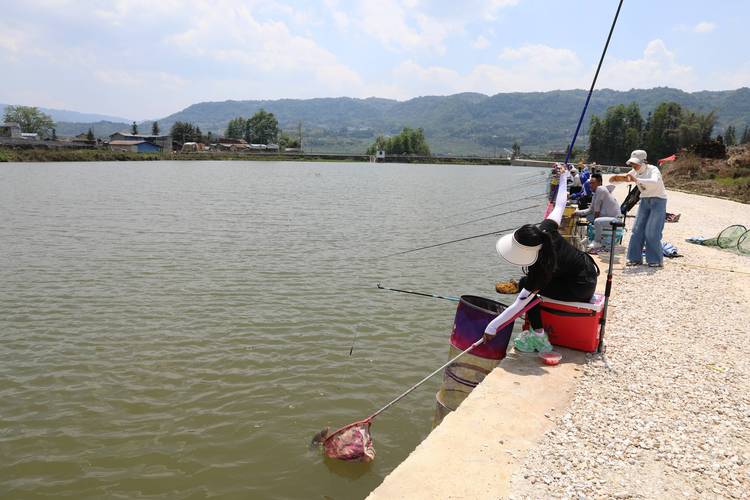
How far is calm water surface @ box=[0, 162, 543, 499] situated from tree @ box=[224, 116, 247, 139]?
183754 mm

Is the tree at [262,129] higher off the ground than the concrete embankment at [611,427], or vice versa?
the tree at [262,129]

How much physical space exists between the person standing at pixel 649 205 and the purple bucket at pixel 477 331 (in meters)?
5.76

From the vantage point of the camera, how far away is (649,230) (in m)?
10.4

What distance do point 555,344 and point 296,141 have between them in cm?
19281

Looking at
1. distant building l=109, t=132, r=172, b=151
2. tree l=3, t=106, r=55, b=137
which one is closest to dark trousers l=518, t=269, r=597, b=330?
distant building l=109, t=132, r=172, b=151

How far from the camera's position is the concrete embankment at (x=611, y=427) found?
12.0 feet

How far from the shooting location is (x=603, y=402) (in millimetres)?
4859

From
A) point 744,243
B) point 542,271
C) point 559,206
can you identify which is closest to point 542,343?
Answer: point 542,271

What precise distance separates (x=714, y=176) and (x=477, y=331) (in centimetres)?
4256

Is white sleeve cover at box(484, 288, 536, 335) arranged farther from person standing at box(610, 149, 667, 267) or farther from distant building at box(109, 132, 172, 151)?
distant building at box(109, 132, 172, 151)

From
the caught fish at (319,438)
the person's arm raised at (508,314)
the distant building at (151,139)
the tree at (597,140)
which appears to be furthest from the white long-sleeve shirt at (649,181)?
the tree at (597,140)

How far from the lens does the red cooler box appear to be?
581 cm

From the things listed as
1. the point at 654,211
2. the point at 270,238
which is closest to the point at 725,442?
the point at 654,211

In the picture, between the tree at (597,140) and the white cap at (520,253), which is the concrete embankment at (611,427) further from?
the tree at (597,140)
